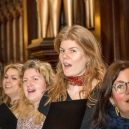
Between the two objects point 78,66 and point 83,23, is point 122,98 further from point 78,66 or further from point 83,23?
point 83,23

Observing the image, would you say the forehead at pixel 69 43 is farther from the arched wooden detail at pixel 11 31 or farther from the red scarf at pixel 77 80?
the arched wooden detail at pixel 11 31

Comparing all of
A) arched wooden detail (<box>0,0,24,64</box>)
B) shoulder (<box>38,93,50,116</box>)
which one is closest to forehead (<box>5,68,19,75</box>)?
shoulder (<box>38,93,50,116</box>)

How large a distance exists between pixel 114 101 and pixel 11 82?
1.52 meters

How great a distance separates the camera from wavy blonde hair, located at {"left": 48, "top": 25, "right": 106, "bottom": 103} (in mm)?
2438

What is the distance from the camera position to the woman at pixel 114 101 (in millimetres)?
2061

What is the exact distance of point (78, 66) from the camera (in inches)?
96.5

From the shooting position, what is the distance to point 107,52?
133 inches

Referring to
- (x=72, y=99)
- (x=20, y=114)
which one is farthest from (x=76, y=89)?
(x=20, y=114)

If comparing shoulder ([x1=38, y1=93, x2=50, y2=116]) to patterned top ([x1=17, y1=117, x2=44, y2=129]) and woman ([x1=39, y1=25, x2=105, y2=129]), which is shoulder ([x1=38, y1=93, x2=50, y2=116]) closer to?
woman ([x1=39, y1=25, x2=105, y2=129])

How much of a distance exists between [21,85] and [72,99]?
0.82m

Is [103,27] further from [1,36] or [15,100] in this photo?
[1,36]

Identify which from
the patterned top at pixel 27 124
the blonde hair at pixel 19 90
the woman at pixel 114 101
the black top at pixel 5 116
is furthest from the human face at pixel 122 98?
the blonde hair at pixel 19 90

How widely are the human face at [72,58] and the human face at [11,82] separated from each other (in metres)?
1.08

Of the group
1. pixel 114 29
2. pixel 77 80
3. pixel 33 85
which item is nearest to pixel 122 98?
pixel 77 80
